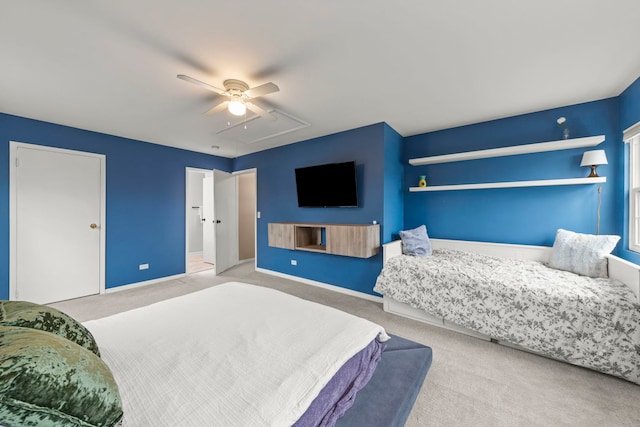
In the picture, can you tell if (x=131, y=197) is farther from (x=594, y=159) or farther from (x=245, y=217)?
(x=594, y=159)

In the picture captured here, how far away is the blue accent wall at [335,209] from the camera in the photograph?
3.43m

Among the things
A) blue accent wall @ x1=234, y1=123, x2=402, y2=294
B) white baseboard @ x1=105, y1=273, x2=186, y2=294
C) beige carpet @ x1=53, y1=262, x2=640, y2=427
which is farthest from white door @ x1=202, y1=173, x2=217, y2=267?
beige carpet @ x1=53, y1=262, x2=640, y2=427

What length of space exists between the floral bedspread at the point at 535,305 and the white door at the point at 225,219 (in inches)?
134

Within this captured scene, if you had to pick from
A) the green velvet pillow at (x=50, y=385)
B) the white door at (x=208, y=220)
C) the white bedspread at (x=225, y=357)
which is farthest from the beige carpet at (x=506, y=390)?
the white door at (x=208, y=220)

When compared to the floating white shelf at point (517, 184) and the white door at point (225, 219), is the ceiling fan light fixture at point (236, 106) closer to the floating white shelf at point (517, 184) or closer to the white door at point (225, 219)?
the floating white shelf at point (517, 184)

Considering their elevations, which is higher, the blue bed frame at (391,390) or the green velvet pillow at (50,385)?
the green velvet pillow at (50,385)

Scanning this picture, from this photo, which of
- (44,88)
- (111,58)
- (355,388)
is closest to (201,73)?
(111,58)

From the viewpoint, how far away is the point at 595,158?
2.53 metres

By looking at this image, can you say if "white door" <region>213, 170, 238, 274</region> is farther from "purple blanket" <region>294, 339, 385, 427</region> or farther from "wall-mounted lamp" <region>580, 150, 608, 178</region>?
"wall-mounted lamp" <region>580, 150, 608, 178</region>

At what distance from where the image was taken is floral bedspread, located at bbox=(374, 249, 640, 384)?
5.85ft

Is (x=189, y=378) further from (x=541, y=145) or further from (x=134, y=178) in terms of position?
(x=134, y=178)

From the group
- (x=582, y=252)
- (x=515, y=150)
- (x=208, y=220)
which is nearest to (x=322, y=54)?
(x=515, y=150)

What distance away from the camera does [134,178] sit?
13.1 ft

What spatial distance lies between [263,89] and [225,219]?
3616mm
